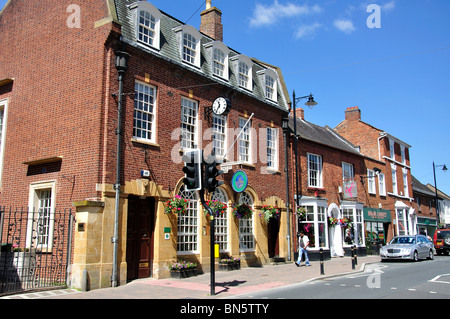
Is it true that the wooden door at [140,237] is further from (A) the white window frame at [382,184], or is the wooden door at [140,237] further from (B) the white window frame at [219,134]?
(A) the white window frame at [382,184]

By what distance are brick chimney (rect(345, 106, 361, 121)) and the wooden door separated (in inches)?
990

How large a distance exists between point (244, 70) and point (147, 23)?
6.07 metres

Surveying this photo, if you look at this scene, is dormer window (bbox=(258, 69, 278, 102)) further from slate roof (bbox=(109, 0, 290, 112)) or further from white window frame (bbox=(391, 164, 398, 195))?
white window frame (bbox=(391, 164, 398, 195))

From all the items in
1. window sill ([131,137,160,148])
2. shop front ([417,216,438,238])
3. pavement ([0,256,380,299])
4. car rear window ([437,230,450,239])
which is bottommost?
pavement ([0,256,380,299])

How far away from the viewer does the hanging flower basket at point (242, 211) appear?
17.4 meters

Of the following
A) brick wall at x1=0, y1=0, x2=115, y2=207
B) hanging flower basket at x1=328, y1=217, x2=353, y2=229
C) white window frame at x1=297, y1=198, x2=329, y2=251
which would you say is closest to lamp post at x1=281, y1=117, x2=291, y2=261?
white window frame at x1=297, y1=198, x2=329, y2=251

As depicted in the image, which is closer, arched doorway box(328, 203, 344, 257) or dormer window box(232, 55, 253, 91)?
dormer window box(232, 55, 253, 91)

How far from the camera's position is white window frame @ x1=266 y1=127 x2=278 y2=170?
67.4 feet

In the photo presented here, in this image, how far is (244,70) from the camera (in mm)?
19891

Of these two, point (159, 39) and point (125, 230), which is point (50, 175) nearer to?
point (125, 230)

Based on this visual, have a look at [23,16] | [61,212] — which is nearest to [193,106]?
[61,212]

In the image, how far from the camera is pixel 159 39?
15.2m

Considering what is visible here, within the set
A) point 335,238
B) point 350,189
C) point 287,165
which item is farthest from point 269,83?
point 335,238

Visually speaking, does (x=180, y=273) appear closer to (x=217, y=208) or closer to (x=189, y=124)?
(x=217, y=208)
